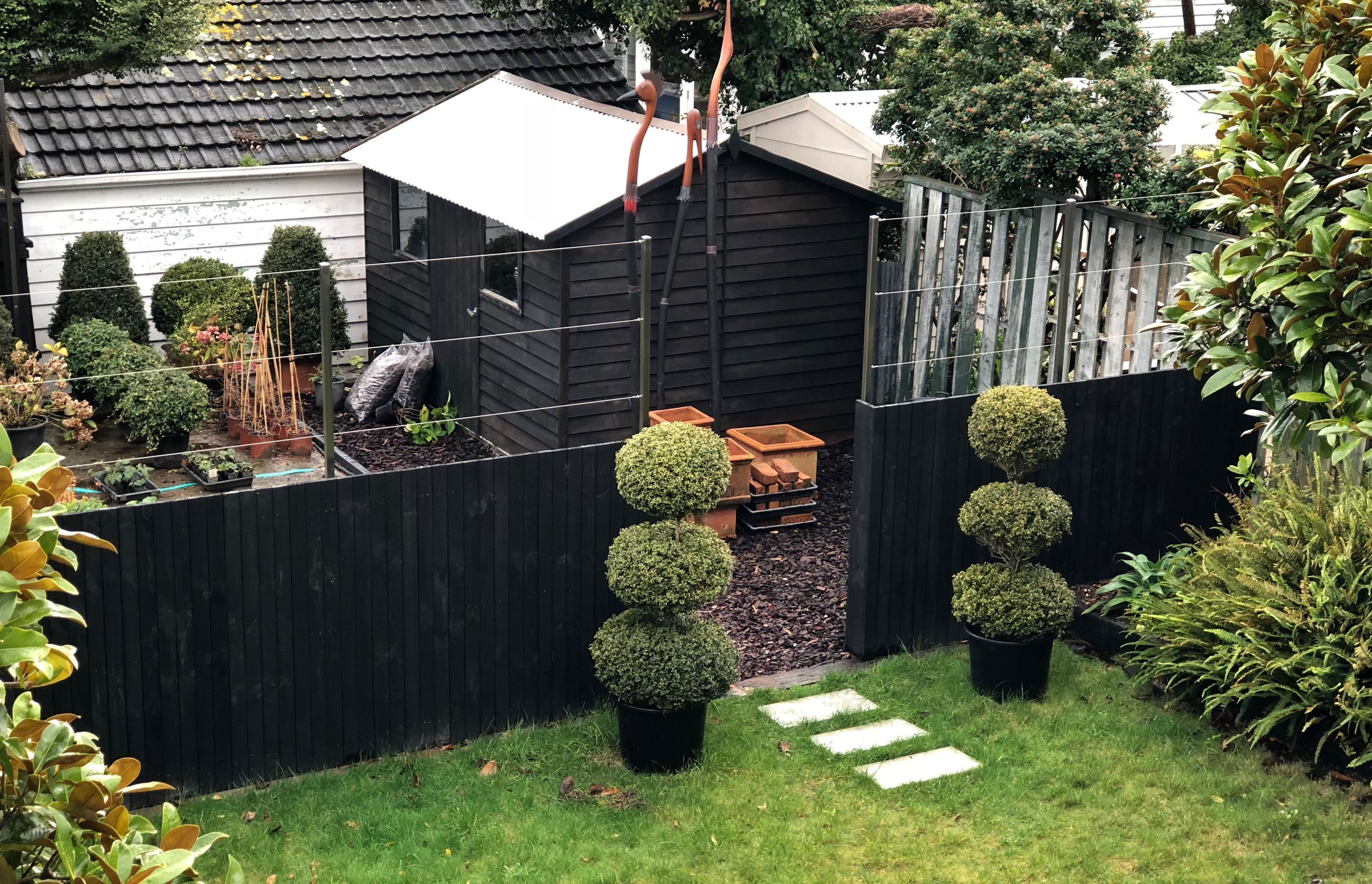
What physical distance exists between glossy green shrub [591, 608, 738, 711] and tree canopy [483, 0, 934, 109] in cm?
847

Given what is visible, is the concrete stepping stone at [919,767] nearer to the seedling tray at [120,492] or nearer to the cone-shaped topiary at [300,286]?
the seedling tray at [120,492]

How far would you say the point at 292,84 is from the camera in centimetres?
1500

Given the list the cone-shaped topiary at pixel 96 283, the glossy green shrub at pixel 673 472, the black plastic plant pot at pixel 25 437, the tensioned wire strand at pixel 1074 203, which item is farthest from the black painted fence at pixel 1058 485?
the cone-shaped topiary at pixel 96 283

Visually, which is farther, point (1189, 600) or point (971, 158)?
point (971, 158)

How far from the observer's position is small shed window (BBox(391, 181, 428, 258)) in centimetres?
1360

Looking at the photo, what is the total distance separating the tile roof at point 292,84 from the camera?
13.9 m

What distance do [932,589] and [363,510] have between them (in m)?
3.54

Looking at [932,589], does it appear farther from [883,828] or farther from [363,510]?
[363,510]

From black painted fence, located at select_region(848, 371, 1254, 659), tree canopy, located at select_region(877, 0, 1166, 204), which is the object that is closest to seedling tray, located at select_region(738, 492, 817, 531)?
black painted fence, located at select_region(848, 371, 1254, 659)

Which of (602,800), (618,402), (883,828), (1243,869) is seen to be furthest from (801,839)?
(618,402)

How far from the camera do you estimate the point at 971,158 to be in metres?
10.7

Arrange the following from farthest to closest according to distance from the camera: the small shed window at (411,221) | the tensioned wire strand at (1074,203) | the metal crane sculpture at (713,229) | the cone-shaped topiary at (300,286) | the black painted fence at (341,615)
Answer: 1. the cone-shaped topiary at (300,286)
2. the small shed window at (411,221)
3. the metal crane sculpture at (713,229)
4. the tensioned wire strand at (1074,203)
5. the black painted fence at (341,615)

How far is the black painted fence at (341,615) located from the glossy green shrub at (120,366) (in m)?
5.02

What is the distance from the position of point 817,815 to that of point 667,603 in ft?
4.00
